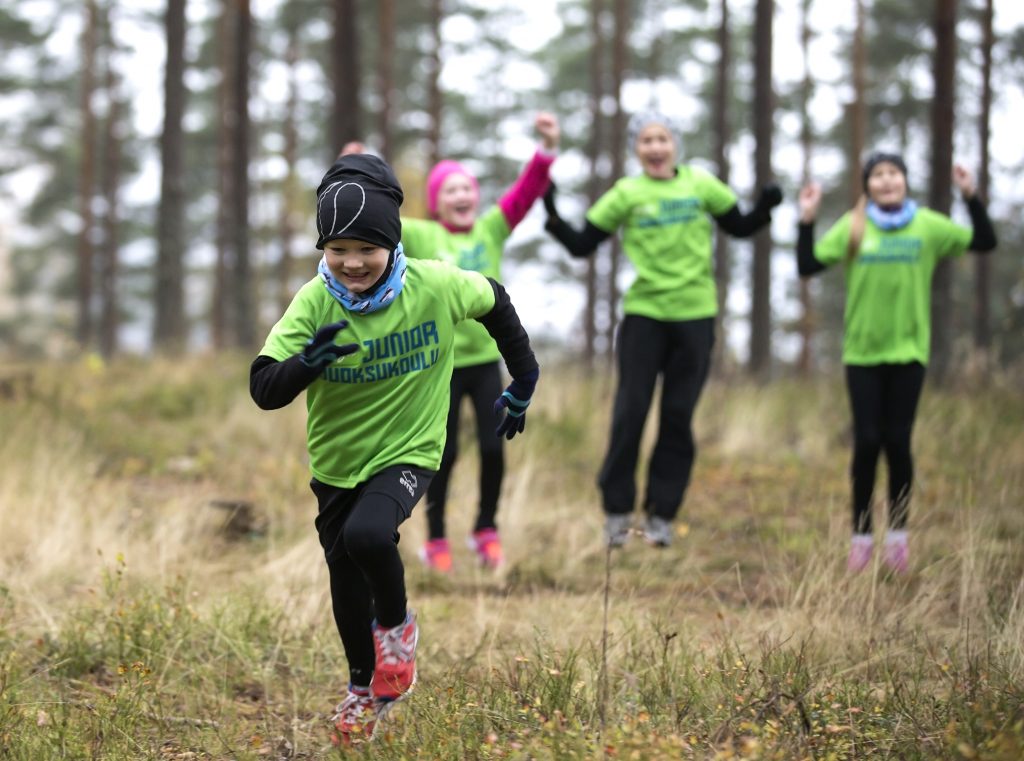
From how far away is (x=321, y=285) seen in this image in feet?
10.6

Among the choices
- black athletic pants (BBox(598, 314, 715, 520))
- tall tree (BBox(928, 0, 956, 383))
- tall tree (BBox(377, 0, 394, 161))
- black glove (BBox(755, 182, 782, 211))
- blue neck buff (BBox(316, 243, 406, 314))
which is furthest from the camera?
tall tree (BBox(377, 0, 394, 161))

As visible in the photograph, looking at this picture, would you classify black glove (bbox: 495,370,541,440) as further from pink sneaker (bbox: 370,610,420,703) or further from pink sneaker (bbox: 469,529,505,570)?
pink sneaker (bbox: 469,529,505,570)

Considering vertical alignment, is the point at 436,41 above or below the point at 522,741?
above

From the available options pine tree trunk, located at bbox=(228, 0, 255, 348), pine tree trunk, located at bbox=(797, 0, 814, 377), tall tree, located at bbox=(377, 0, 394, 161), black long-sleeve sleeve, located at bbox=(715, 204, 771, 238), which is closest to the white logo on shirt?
black long-sleeve sleeve, located at bbox=(715, 204, 771, 238)

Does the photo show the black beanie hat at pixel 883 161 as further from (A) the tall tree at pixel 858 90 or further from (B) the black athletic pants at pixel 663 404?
(A) the tall tree at pixel 858 90

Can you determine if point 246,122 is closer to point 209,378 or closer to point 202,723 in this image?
point 209,378

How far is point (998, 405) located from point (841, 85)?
1706 centimetres

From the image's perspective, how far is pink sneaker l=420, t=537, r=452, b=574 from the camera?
213 inches

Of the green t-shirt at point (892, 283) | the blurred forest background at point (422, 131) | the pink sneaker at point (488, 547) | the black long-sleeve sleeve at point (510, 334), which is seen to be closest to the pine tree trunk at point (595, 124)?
the blurred forest background at point (422, 131)

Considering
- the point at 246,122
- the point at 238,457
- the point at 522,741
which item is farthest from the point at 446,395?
the point at 246,122

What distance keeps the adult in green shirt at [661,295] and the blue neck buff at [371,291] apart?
8.78ft

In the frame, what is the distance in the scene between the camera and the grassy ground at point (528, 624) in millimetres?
2951

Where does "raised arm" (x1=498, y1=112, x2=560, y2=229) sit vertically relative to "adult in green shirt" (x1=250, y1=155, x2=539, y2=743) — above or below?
above

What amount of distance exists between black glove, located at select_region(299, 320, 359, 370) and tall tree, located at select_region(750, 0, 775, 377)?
487 inches
